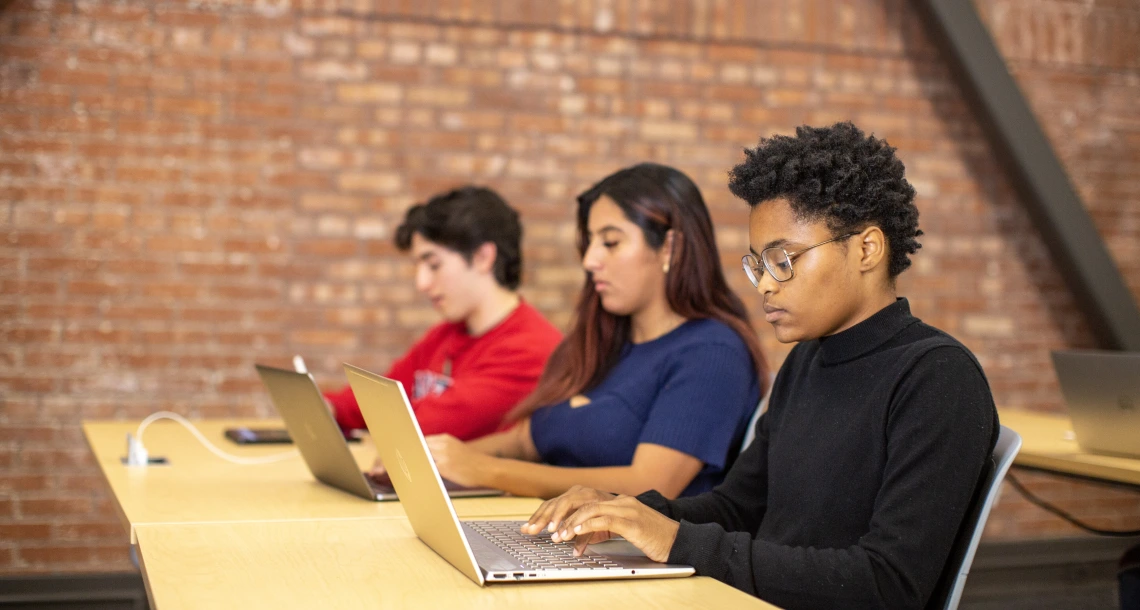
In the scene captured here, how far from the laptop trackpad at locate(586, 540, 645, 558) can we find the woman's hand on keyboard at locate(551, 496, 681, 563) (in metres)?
0.05

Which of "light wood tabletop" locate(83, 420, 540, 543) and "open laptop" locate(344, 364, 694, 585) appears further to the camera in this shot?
"light wood tabletop" locate(83, 420, 540, 543)

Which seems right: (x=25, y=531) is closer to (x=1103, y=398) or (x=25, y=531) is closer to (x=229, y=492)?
(x=229, y=492)

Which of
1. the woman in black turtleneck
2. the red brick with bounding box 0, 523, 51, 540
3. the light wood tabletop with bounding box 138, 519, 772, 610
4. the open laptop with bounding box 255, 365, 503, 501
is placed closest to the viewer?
the light wood tabletop with bounding box 138, 519, 772, 610

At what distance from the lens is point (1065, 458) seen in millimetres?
2576

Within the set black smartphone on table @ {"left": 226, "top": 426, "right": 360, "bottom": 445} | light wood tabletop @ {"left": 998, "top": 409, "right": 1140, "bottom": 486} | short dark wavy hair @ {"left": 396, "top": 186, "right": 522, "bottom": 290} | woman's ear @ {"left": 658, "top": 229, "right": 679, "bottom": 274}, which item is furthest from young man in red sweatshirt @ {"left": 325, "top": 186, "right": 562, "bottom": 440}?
light wood tabletop @ {"left": 998, "top": 409, "right": 1140, "bottom": 486}

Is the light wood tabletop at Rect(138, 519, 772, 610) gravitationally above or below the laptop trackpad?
above

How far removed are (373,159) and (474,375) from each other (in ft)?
4.37

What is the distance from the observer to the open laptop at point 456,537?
1395mm

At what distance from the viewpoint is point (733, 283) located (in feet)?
14.0

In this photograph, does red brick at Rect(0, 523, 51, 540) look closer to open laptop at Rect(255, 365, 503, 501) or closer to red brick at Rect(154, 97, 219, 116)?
red brick at Rect(154, 97, 219, 116)

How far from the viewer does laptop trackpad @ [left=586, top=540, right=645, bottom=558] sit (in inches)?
61.4

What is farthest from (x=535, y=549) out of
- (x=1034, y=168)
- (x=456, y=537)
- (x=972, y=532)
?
(x=1034, y=168)

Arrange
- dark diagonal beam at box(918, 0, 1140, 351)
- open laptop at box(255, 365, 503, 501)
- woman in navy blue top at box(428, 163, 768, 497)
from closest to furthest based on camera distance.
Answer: open laptop at box(255, 365, 503, 501), woman in navy blue top at box(428, 163, 768, 497), dark diagonal beam at box(918, 0, 1140, 351)

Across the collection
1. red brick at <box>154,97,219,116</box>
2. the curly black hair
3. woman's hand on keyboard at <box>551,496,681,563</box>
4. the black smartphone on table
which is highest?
red brick at <box>154,97,219,116</box>
